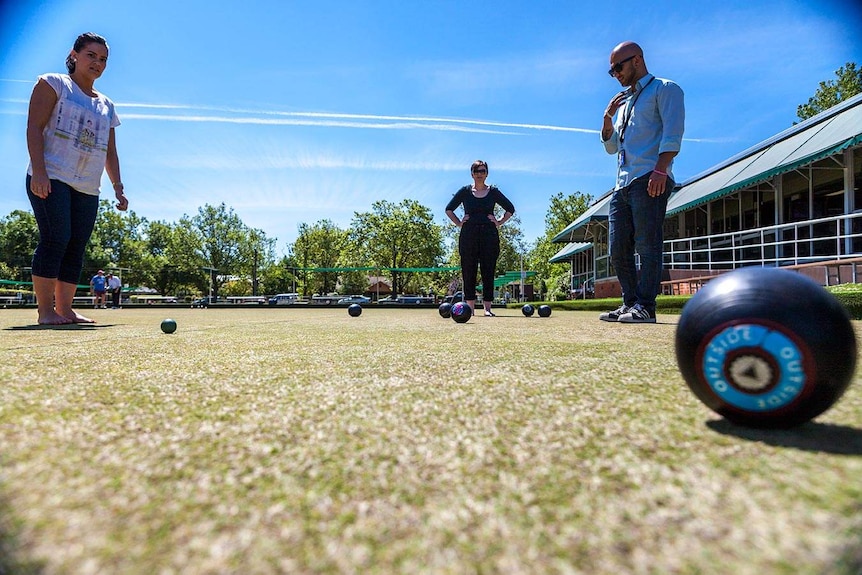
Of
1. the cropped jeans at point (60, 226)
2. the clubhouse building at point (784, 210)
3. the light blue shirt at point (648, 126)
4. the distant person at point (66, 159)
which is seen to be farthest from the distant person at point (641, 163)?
the cropped jeans at point (60, 226)

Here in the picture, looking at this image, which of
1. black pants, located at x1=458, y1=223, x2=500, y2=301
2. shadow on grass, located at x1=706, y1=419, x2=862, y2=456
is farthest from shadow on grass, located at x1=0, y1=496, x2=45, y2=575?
black pants, located at x1=458, y1=223, x2=500, y2=301

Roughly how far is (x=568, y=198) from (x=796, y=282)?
4880 cm

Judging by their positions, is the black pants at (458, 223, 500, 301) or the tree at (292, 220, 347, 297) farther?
the tree at (292, 220, 347, 297)

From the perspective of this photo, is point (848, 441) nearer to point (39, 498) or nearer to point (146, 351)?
point (39, 498)

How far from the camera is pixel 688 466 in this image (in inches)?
39.8

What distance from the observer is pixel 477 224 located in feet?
23.9

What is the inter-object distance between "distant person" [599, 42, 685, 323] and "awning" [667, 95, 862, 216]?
7.86m

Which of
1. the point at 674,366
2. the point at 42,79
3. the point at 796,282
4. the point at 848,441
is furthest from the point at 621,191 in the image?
the point at 42,79

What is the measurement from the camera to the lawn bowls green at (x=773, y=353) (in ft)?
4.04

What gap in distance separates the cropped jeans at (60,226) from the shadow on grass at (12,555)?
180 inches

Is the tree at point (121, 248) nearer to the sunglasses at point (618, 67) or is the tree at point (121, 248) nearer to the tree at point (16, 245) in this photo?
the tree at point (16, 245)

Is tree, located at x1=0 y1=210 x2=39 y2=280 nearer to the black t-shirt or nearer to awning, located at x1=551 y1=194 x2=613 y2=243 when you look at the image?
awning, located at x1=551 y1=194 x2=613 y2=243

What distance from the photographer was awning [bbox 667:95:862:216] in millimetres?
10133

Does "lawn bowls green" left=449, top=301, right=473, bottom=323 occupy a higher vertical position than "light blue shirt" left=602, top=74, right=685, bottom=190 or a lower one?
lower
